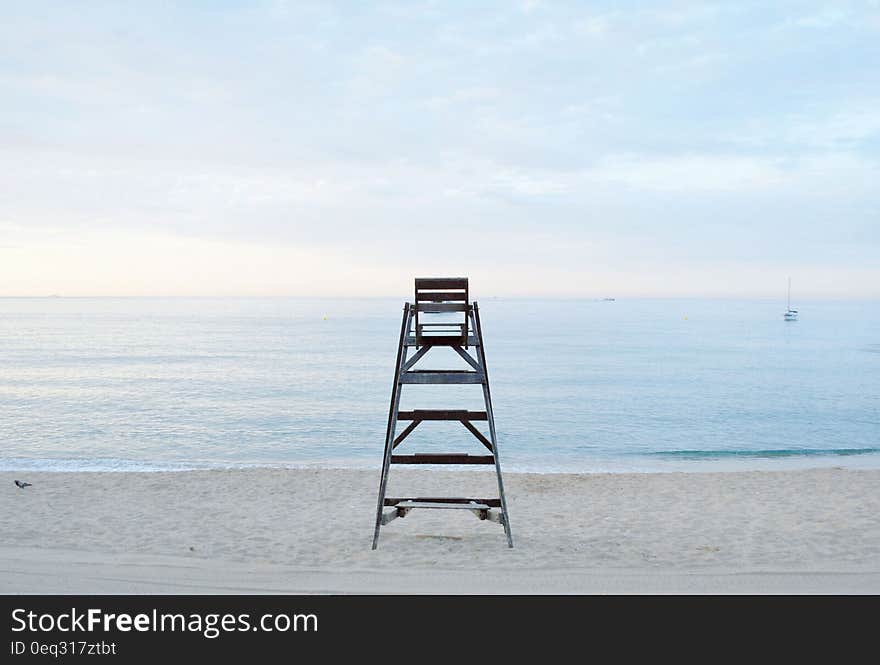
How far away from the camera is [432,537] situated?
9.18m

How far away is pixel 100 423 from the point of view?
91.7ft

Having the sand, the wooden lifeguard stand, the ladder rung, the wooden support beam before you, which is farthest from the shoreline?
the wooden support beam

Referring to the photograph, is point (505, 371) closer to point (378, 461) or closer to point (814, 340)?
point (378, 461)

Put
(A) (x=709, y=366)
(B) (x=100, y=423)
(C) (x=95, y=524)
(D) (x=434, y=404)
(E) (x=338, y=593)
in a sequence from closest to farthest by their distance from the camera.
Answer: (E) (x=338, y=593), (C) (x=95, y=524), (B) (x=100, y=423), (D) (x=434, y=404), (A) (x=709, y=366)

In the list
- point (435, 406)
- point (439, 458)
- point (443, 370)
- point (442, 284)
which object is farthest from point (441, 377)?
point (435, 406)

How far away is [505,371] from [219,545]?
41302 millimetres

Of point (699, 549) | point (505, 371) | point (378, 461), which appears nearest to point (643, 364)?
point (505, 371)

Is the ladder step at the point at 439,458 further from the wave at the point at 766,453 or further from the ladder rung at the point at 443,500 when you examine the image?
the wave at the point at 766,453

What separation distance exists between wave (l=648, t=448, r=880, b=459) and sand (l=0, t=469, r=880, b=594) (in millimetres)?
7485

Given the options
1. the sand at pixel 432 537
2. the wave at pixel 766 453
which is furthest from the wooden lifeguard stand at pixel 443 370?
the wave at pixel 766 453

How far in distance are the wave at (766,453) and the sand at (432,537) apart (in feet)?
24.6

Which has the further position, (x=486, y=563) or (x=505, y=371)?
(x=505, y=371)
